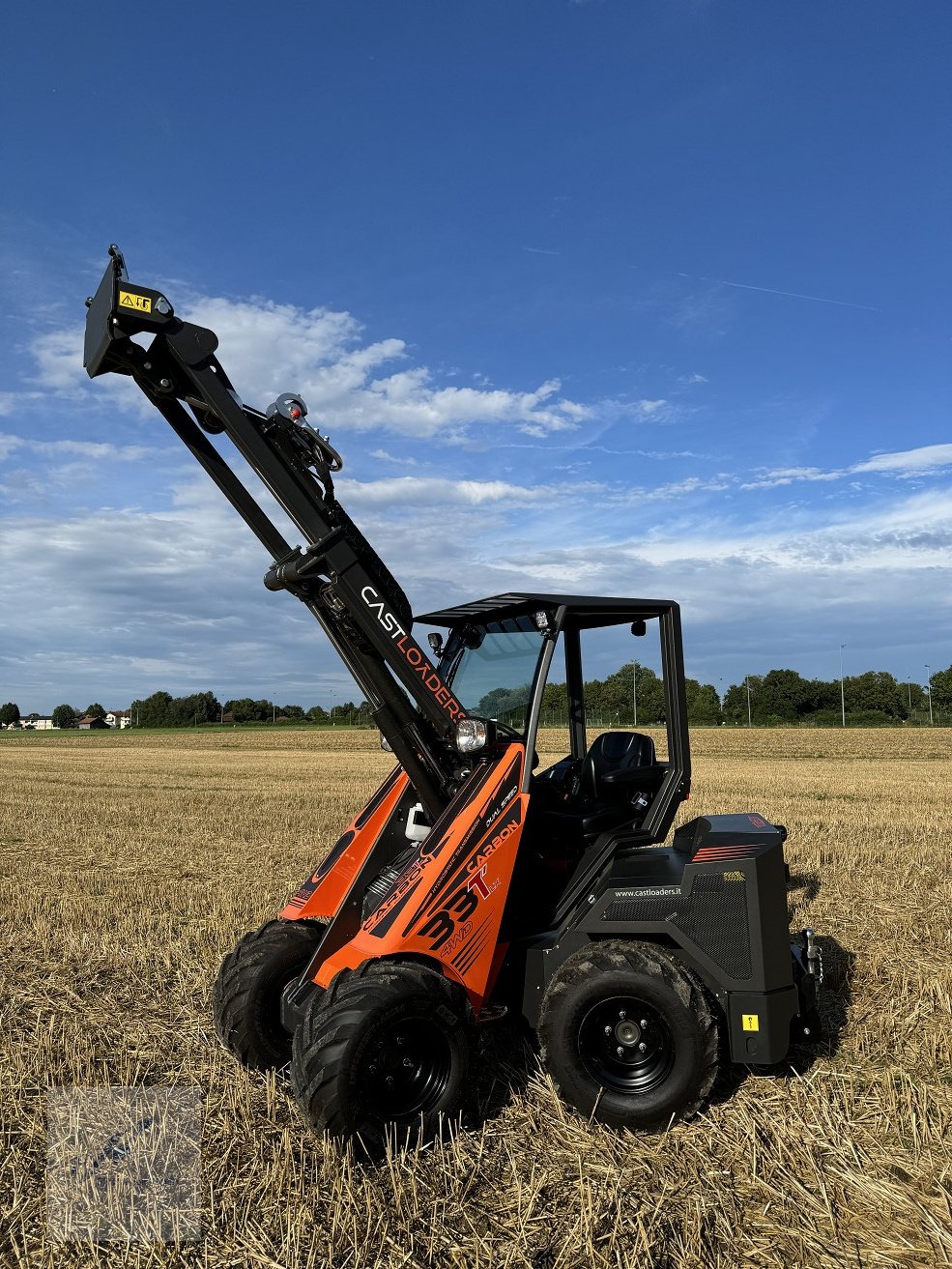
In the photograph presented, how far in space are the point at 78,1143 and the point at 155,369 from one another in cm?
369

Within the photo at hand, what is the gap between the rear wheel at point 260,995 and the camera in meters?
5.36

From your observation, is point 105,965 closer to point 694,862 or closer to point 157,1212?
point 157,1212

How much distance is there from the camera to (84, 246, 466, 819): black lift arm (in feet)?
15.4

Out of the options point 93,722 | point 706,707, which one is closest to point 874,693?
point 706,707

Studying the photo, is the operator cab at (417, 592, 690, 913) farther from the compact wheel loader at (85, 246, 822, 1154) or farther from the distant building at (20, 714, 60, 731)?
the distant building at (20, 714, 60, 731)

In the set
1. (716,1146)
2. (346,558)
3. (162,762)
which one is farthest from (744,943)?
(162,762)

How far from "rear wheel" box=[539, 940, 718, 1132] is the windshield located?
4.55ft

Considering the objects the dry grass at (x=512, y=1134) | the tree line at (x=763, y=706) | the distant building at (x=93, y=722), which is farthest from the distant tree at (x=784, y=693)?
the dry grass at (x=512, y=1134)

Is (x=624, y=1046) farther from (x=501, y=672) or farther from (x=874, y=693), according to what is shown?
(x=874, y=693)

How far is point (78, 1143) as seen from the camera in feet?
14.5

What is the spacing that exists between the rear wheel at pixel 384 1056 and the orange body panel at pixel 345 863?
103cm

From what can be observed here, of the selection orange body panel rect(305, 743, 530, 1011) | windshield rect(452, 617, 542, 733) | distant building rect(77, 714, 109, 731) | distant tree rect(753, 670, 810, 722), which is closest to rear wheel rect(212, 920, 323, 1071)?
orange body panel rect(305, 743, 530, 1011)

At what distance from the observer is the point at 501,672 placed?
5.72 meters

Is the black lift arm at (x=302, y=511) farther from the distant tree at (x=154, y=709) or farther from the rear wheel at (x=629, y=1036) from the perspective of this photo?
the distant tree at (x=154, y=709)
